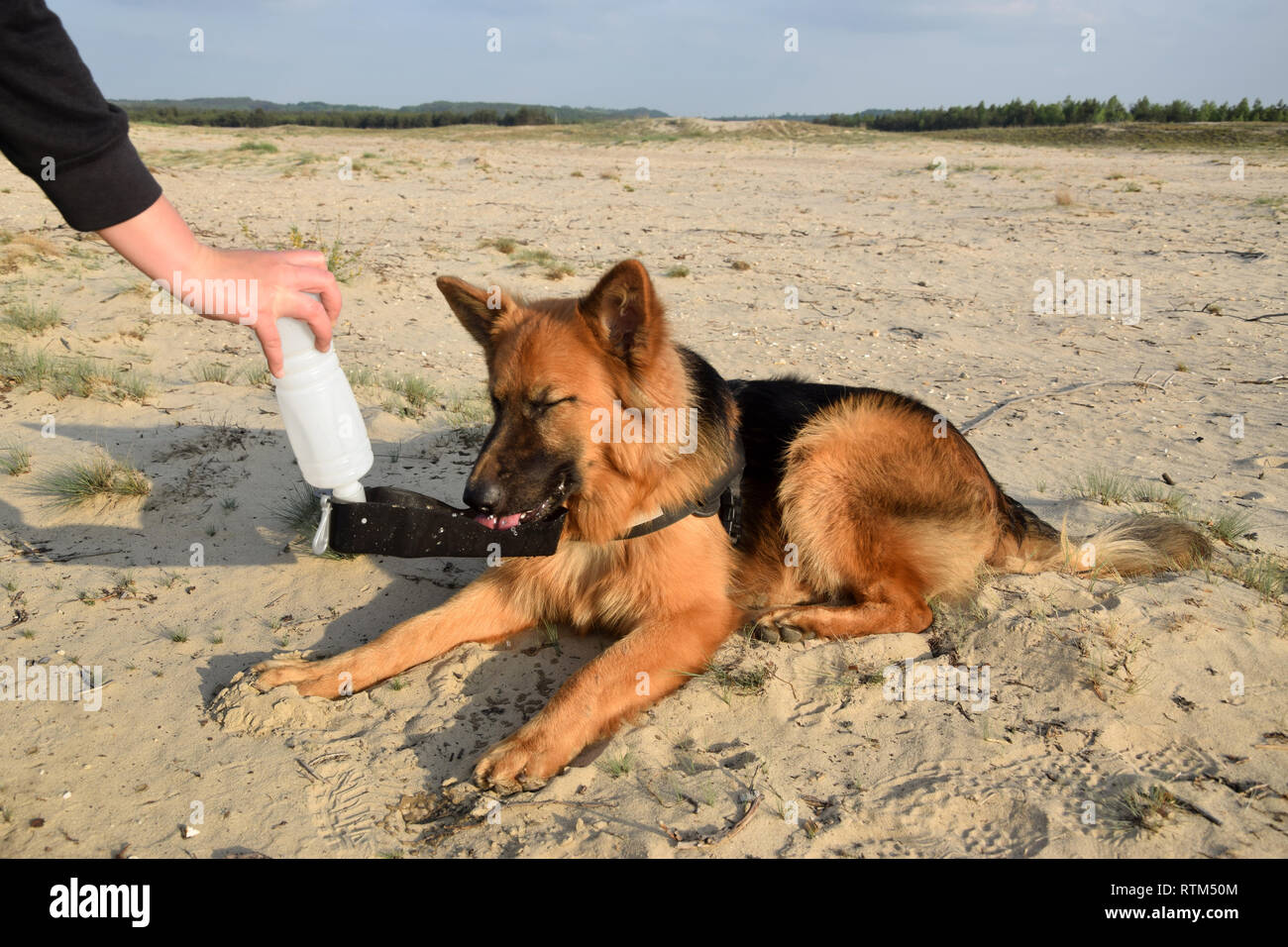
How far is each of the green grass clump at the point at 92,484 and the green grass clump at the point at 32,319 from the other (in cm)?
299

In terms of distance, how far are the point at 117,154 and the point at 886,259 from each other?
471 inches

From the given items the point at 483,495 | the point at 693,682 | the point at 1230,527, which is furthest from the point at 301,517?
the point at 1230,527

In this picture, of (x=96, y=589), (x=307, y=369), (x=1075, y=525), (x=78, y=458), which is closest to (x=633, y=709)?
(x=307, y=369)

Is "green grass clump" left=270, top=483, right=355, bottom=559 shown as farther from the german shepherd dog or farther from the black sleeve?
the black sleeve

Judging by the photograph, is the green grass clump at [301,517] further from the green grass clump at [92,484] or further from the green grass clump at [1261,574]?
the green grass clump at [1261,574]

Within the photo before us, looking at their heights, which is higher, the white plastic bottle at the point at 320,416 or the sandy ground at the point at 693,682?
the white plastic bottle at the point at 320,416

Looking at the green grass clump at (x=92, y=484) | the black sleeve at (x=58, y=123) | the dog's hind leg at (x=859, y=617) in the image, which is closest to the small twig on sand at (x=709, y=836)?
the dog's hind leg at (x=859, y=617)

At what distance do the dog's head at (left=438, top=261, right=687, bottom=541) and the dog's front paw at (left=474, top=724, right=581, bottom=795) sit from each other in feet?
3.05

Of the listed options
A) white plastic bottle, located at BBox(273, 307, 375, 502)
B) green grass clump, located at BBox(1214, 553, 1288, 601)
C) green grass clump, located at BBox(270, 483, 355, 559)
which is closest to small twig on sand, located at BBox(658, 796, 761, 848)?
white plastic bottle, located at BBox(273, 307, 375, 502)

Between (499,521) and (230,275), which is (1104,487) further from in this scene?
(230,275)

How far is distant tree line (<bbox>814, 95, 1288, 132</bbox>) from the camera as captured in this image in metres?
40.4

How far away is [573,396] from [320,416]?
1.05m

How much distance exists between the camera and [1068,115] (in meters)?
46.3

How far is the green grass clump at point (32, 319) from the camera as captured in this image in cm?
696
